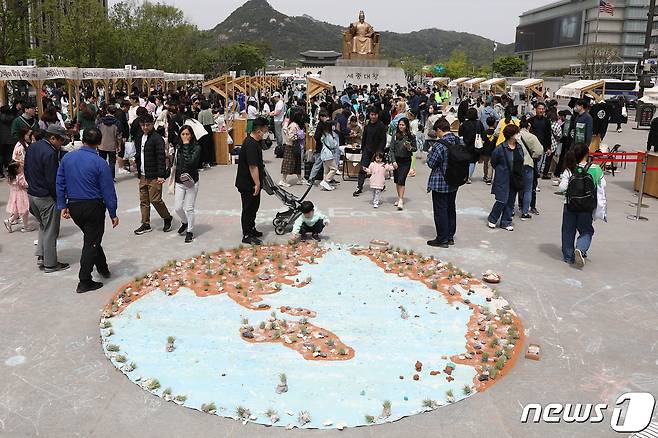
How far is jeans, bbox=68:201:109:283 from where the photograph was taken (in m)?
6.00

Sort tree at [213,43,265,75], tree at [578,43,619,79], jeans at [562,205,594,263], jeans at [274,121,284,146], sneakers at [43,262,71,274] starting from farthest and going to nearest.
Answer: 1. tree at [213,43,265,75]
2. tree at [578,43,619,79]
3. jeans at [274,121,284,146]
4. jeans at [562,205,594,263]
5. sneakers at [43,262,71,274]

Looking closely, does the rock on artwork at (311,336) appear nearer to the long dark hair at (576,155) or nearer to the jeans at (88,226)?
the jeans at (88,226)

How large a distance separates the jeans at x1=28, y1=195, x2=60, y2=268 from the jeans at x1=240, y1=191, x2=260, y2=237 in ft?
7.59

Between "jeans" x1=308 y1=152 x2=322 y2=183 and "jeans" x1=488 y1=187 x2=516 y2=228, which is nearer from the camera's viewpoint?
"jeans" x1=488 y1=187 x2=516 y2=228

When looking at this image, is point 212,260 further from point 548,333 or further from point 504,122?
point 504,122

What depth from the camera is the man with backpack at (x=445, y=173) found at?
7508mm

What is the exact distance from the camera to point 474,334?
5219 mm

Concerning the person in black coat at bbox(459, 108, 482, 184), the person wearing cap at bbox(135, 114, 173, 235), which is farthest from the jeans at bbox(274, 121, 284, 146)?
the person wearing cap at bbox(135, 114, 173, 235)

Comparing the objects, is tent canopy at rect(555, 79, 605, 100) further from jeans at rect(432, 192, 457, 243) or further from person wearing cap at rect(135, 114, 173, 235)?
person wearing cap at rect(135, 114, 173, 235)

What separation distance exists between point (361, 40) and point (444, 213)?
3820 cm

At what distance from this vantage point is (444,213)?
7777 mm

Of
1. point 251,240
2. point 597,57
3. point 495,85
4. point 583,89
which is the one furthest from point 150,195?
point 597,57

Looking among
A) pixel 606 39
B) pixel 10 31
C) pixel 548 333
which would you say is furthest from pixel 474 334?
pixel 606 39

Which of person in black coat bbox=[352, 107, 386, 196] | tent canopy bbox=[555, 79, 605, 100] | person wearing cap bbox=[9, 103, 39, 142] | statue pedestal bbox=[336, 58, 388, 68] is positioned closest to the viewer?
person in black coat bbox=[352, 107, 386, 196]
